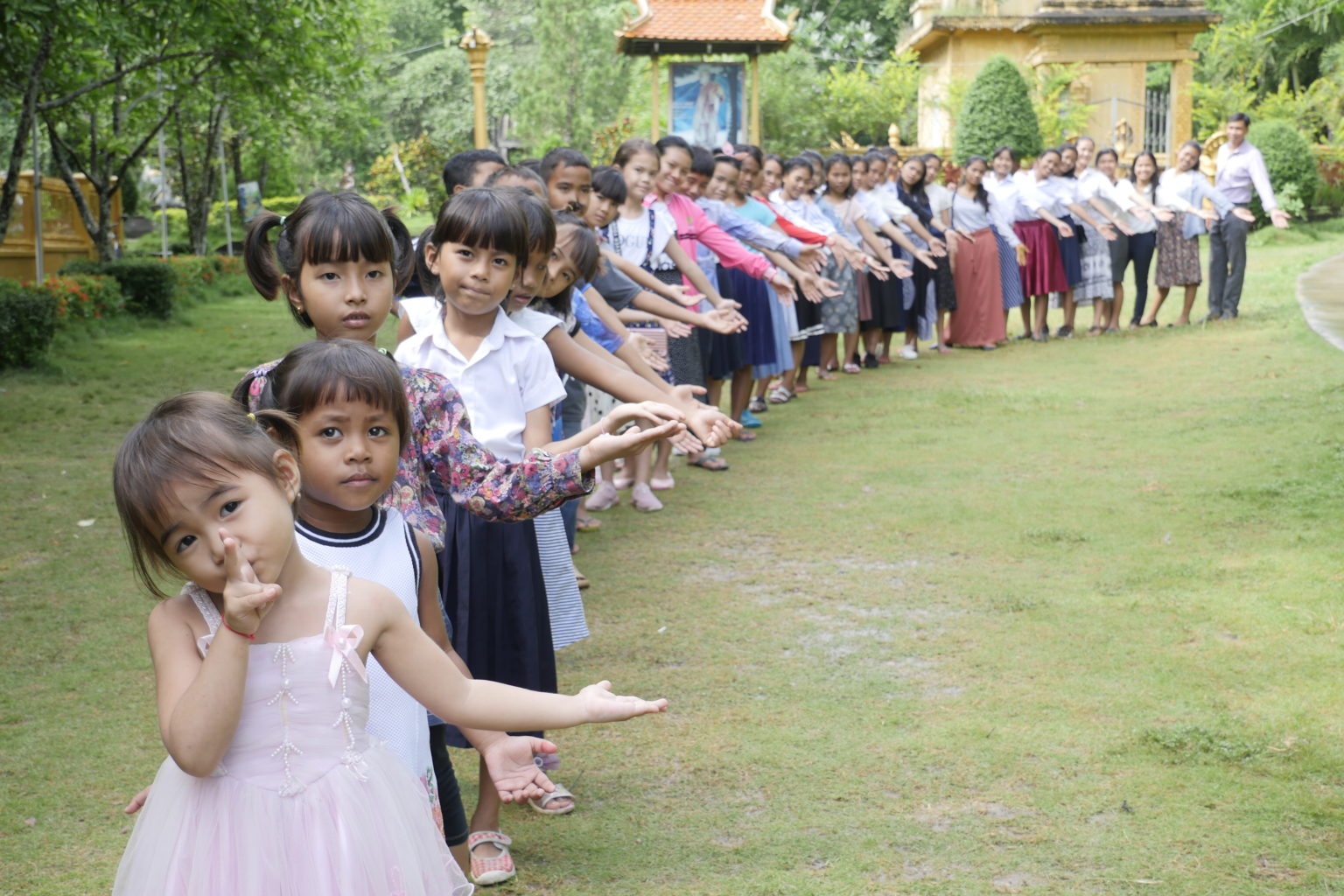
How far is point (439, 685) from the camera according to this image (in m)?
1.99

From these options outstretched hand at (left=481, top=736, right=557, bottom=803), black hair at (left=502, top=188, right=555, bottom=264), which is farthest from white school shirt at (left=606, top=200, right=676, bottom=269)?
outstretched hand at (left=481, top=736, right=557, bottom=803)

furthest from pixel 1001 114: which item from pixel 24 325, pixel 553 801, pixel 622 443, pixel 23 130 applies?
pixel 622 443

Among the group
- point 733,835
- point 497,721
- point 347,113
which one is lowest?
point 733,835

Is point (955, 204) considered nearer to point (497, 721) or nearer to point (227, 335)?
point (227, 335)

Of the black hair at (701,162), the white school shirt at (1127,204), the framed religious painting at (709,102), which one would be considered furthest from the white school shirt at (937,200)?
the framed religious painting at (709,102)

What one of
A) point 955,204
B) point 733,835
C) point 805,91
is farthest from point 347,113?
point 733,835

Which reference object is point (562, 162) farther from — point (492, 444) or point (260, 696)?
point (260, 696)

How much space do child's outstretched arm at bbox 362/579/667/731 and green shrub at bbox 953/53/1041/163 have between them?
78.3ft

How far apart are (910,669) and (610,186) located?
248 cm

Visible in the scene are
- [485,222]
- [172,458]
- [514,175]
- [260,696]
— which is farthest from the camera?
[514,175]

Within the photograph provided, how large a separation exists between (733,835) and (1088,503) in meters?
4.00

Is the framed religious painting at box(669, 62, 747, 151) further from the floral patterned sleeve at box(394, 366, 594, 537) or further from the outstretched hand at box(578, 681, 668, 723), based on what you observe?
the outstretched hand at box(578, 681, 668, 723)

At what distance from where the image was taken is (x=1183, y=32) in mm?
27906

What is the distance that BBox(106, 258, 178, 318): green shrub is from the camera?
16438 millimetres
